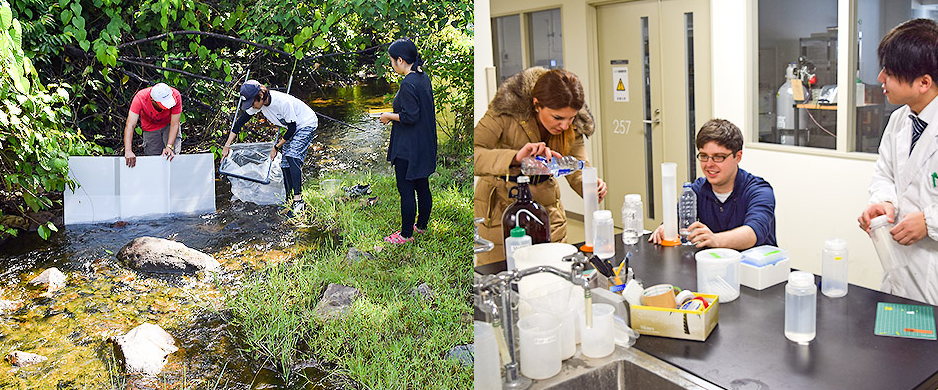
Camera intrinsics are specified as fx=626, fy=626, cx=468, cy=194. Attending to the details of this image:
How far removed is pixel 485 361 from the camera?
140 centimetres

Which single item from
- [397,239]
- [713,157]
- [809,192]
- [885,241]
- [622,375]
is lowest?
[622,375]

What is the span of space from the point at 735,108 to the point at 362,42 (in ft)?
5.77

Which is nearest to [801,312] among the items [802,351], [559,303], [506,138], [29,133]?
[802,351]

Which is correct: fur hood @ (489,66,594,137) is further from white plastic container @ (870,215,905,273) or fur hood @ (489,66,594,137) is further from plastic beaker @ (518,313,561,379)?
white plastic container @ (870,215,905,273)

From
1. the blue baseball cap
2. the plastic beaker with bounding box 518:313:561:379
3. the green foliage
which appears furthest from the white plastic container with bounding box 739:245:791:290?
the green foliage

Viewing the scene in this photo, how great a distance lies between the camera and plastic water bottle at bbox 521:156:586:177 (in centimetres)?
155

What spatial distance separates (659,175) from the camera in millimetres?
2133

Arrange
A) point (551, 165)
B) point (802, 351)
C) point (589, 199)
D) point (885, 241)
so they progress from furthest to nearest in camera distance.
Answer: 1. point (885, 241)
2. point (589, 199)
3. point (551, 165)
4. point (802, 351)

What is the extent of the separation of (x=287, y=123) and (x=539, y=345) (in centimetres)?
69

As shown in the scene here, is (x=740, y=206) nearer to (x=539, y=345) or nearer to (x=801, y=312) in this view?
(x=801, y=312)

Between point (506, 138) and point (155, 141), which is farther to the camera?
point (506, 138)

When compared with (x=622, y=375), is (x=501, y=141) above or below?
above

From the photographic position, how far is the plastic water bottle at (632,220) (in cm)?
214

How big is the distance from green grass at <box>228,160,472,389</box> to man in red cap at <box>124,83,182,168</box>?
0.30 m
